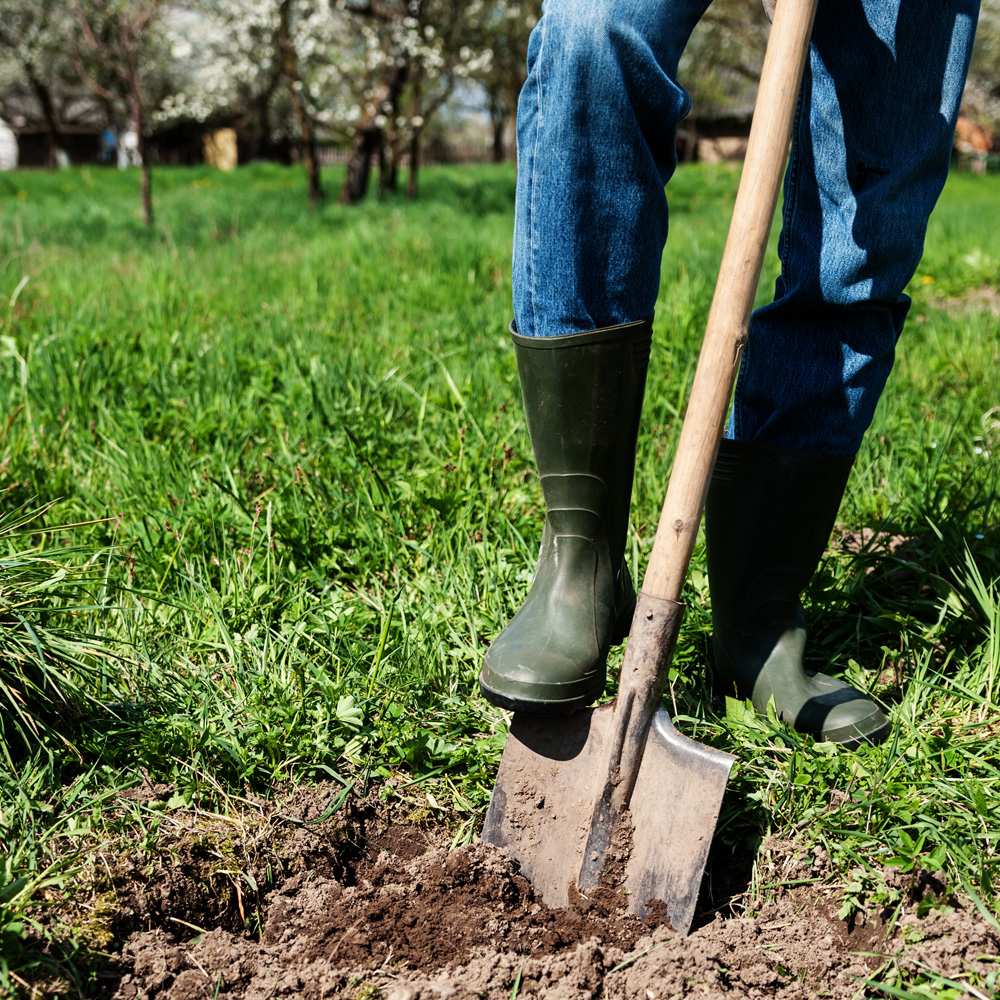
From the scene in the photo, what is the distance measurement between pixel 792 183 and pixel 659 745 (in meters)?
0.97

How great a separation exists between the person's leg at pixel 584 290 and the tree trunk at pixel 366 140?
33.3 feet

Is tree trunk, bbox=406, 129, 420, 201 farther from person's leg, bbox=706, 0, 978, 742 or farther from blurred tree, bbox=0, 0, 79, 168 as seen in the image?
blurred tree, bbox=0, 0, 79, 168

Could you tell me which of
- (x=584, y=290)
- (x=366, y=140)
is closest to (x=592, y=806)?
(x=584, y=290)

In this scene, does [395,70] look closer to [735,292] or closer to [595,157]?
[595,157]

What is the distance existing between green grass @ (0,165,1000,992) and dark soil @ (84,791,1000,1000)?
6cm

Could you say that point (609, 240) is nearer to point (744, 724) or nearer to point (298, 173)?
point (744, 724)

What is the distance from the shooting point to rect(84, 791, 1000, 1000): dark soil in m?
1.10

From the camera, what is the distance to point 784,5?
1.13 metres

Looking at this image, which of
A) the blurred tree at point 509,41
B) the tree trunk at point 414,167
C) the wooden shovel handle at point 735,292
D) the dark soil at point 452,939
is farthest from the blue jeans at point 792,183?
the blurred tree at point 509,41

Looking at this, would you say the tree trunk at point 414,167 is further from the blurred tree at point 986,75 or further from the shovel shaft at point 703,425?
the blurred tree at point 986,75

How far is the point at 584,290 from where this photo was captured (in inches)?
50.2

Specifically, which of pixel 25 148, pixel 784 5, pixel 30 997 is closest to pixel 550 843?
pixel 30 997

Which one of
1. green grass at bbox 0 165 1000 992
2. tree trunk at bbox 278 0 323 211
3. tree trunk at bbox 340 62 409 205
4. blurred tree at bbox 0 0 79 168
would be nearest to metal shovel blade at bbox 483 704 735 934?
green grass at bbox 0 165 1000 992

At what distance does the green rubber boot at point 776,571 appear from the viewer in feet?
4.79
